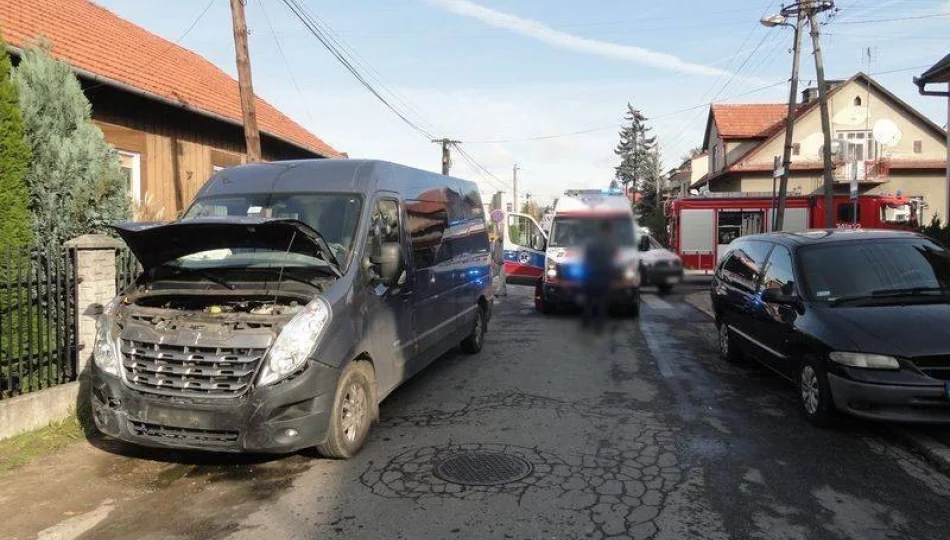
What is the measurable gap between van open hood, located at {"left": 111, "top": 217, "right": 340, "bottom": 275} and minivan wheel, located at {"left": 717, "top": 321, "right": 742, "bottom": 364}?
542 cm

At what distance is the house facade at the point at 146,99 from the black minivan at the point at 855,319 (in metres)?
8.13

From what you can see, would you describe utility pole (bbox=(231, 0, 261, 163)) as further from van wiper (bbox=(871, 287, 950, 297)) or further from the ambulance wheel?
van wiper (bbox=(871, 287, 950, 297))

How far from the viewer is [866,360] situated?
215 inches

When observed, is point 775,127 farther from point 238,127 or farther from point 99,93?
point 99,93

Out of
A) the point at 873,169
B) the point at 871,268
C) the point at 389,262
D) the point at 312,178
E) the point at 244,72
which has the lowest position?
the point at 871,268

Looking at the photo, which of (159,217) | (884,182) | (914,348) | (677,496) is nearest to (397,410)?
(677,496)

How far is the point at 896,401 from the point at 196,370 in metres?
5.21

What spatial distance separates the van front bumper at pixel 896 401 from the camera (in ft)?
17.2

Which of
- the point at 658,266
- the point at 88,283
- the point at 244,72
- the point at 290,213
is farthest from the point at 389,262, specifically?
the point at 244,72

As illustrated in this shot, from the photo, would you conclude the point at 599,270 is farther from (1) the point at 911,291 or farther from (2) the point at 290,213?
(1) the point at 911,291

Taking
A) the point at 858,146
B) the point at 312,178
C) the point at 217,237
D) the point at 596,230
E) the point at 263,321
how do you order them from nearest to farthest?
the point at 596,230 → the point at 263,321 → the point at 217,237 → the point at 312,178 → the point at 858,146

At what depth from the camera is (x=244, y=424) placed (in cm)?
470

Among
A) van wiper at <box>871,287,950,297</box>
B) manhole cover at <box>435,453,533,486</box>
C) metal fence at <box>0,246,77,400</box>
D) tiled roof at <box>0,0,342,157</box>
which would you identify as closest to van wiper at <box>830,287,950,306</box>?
van wiper at <box>871,287,950,297</box>

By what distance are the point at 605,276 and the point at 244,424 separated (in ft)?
14.2
